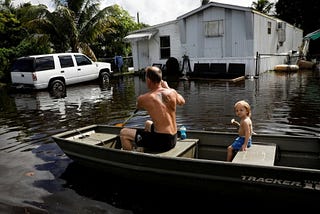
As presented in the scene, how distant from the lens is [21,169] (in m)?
6.52

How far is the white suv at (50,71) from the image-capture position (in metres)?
16.3

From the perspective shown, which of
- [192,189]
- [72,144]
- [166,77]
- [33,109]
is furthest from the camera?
[166,77]

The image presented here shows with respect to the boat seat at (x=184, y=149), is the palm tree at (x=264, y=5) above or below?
above

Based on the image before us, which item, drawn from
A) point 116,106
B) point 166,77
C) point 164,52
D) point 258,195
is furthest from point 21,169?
point 164,52

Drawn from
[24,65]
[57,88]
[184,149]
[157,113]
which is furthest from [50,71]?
[184,149]

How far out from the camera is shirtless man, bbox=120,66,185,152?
527cm

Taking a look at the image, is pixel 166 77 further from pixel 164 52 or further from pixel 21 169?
pixel 21 169

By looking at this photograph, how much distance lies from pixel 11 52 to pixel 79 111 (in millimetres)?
13844

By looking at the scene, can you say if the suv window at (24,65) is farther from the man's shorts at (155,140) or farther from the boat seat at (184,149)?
the boat seat at (184,149)

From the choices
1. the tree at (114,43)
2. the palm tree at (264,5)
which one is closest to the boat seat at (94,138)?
the tree at (114,43)

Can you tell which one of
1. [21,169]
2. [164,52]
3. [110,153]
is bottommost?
[21,169]

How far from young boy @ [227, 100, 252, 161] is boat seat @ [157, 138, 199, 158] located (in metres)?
0.72

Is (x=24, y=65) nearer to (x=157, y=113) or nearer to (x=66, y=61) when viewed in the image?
(x=66, y=61)

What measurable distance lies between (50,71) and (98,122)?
818cm
